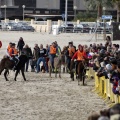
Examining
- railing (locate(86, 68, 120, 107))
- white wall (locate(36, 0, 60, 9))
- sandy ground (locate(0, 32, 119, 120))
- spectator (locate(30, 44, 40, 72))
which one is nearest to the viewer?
sandy ground (locate(0, 32, 119, 120))

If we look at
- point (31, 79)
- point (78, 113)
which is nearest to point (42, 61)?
point (31, 79)

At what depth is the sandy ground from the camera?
14.1 meters

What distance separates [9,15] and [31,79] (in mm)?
105539

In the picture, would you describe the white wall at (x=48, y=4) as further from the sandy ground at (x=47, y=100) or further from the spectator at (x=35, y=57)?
the sandy ground at (x=47, y=100)

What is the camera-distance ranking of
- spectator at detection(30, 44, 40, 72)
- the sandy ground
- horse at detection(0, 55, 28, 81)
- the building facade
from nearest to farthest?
the sandy ground < horse at detection(0, 55, 28, 81) < spectator at detection(30, 44, 40, 72) < the building facade

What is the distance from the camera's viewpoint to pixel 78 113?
1426 cm

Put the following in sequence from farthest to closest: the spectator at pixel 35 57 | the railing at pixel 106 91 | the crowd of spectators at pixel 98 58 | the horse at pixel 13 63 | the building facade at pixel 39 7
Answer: the building facade at pixel 39 7 → the spectator at pixel 35 57 → the horse at pixel 13 63 → the railing at pixel 106 91 → the crowd of spectators at pixel 98 58

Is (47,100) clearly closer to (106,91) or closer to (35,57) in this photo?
(106,91)

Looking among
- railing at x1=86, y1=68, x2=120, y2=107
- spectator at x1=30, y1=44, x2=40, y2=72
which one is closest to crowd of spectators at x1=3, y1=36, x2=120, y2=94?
spectator at x1=30, y1=44, x2=40, y2=72

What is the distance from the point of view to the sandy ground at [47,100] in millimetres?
14102

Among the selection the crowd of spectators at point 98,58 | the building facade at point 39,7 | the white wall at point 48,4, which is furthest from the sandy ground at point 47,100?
the white wall at point 48,4

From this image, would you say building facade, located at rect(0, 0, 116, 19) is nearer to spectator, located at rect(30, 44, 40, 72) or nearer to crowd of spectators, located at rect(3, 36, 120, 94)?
crowd of spectators, located at rect(3, 36, 120, 94)

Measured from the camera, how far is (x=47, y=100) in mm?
16750

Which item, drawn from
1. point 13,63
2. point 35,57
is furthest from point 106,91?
point 35,57
